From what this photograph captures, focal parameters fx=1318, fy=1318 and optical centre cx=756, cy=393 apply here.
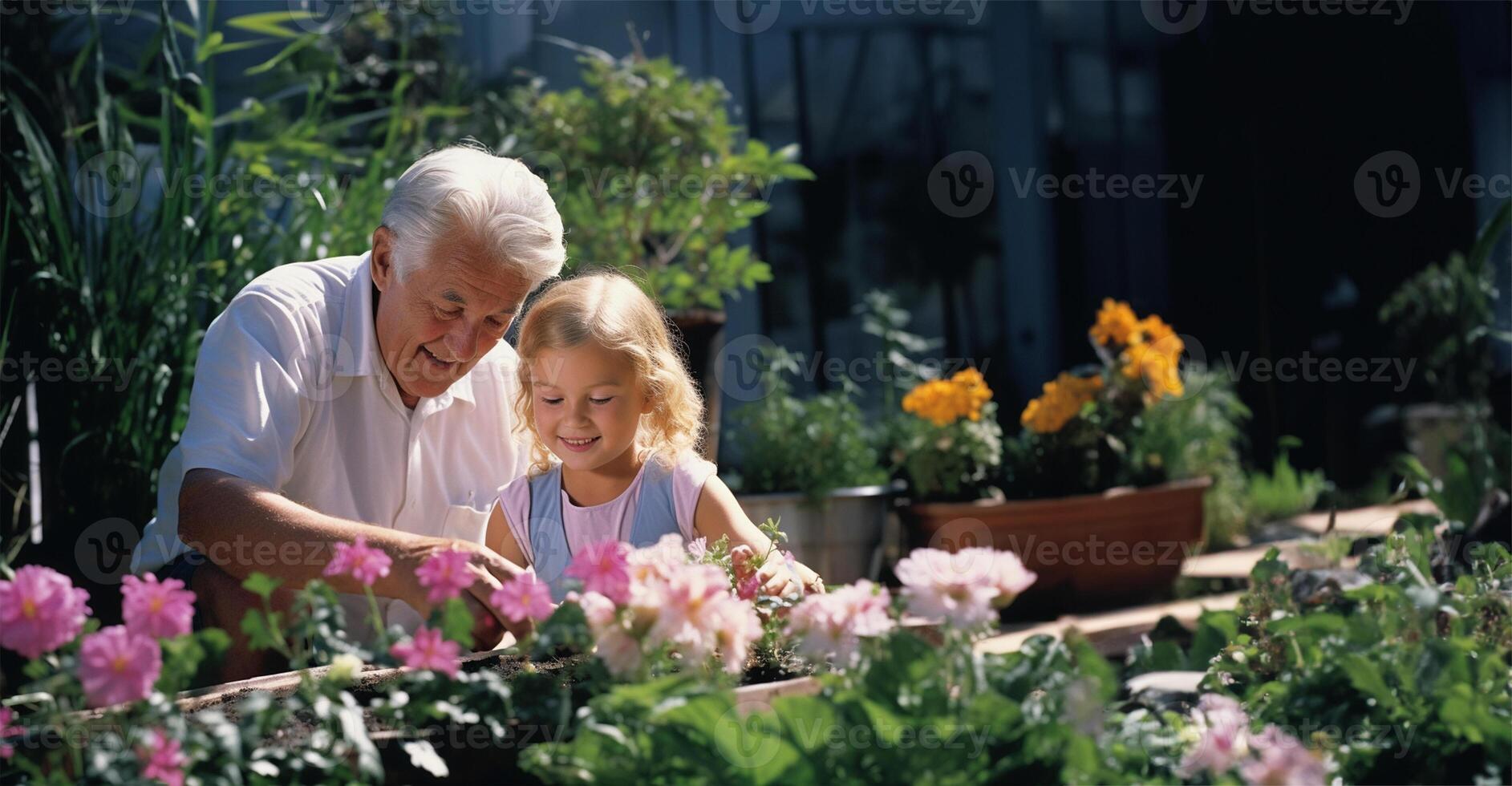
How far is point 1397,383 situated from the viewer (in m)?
4.68

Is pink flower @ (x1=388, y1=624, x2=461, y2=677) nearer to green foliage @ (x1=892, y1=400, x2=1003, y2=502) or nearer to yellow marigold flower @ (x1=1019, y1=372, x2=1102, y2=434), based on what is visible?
green foliage @ (x1=892, y1=400, x2=1003, y2=502)

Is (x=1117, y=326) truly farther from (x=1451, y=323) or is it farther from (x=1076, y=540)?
(x=1451, y=323)

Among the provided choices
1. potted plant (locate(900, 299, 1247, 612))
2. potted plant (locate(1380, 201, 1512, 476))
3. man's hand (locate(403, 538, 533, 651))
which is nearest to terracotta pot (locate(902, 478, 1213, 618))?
potted plant (locate(900, 299, 1247, 612))

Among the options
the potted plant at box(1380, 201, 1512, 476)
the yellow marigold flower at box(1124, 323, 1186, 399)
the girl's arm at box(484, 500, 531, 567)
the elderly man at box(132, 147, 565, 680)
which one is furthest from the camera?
the potted plant at box(1380, 201, 1512, 476)

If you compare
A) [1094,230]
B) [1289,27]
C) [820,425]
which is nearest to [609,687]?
[820,425]

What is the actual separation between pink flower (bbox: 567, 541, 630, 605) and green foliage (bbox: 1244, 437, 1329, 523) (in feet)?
12.8

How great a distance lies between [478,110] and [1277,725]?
3.10m

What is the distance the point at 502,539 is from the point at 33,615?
1.37 meters

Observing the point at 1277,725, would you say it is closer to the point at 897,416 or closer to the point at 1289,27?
the point at 897,416

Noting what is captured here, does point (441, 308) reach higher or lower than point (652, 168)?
lower

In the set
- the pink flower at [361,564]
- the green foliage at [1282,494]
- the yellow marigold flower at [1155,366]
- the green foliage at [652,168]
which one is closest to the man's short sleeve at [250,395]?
the pink flower at [361,564]

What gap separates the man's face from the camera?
1.88 meters

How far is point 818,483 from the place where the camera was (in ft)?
10.5

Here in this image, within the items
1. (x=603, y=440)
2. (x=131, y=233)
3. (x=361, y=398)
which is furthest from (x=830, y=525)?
(x=131, y=233)
